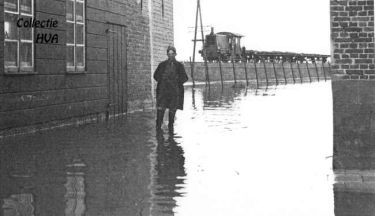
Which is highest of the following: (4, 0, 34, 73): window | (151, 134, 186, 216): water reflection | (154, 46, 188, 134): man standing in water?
(4, 0, 34, 73): window

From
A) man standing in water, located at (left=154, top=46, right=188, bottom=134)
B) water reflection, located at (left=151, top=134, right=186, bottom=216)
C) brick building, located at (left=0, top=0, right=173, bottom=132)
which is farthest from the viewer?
man standing in water, located at (left=154, top=46, right=188, bottom=134)

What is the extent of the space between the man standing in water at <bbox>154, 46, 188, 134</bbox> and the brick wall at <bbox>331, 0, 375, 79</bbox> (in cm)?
568

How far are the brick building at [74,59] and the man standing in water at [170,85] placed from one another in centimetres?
237

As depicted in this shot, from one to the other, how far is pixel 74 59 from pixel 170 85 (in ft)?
9.70

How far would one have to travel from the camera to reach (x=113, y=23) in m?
18.5

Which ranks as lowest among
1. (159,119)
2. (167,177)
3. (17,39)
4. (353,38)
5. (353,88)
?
(167,177)

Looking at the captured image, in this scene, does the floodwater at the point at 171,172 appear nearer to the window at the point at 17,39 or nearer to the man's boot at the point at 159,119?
the man's boot at the point at 159,119

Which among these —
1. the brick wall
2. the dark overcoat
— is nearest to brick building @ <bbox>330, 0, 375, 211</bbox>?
the brick wall

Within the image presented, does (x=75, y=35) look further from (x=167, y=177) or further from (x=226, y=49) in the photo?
(x=226, y=49)

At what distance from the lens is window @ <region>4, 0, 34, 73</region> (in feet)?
41.9

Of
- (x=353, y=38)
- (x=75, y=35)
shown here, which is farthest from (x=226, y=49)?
(x=353, y=38)

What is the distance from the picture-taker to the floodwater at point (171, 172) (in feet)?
20.8

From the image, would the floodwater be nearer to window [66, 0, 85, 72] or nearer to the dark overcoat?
the dark overcoat

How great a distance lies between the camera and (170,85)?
46.7ft
